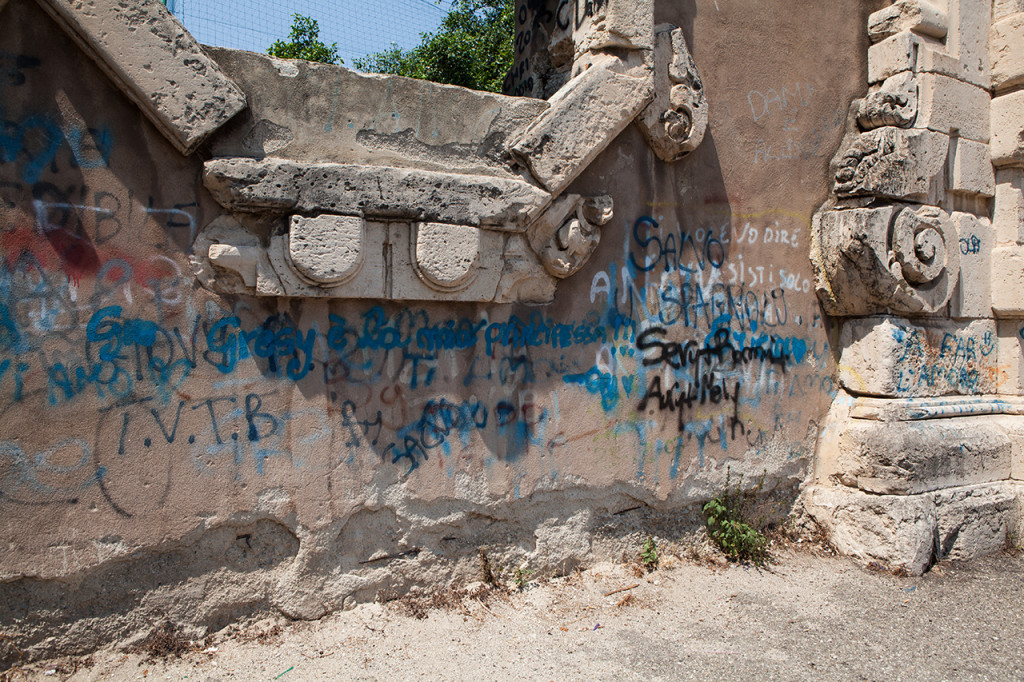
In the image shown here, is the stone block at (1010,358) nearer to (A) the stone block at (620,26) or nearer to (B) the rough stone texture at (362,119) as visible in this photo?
(A) the stone block at (620,26)

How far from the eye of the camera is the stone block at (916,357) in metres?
4.11

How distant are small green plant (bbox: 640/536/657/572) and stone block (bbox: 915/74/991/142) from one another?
112 inches

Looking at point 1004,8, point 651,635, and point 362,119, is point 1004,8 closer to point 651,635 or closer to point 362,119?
point 362,119

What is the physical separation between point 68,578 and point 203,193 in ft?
5.01

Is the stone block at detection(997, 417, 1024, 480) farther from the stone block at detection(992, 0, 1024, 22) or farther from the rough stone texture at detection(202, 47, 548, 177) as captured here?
the rough stone texture at detection(202, 47, 548, 177)

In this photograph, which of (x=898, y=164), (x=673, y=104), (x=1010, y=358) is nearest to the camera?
(x=673, y=104)

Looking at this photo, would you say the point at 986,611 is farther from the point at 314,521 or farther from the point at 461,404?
the point at 314,521

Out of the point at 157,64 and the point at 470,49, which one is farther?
the point at 470,49

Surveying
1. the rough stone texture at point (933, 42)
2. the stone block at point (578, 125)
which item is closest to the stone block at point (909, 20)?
the rough stone texture at point (933, 42)

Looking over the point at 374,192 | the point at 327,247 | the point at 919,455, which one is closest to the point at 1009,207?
the point at 919,455

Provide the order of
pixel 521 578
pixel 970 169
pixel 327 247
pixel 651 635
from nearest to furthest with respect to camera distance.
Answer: pixel 327 247
pixel 651 635
pixel 521 578
pixel 970 169

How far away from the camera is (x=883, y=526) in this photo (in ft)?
13.0

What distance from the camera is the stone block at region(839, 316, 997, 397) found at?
13.5ft

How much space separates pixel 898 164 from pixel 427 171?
2747mm
